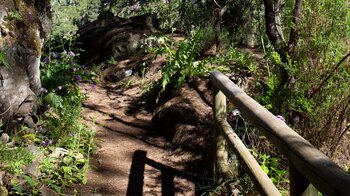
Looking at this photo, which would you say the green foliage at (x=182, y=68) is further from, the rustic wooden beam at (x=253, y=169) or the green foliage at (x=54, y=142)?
the rustic wooden beam at (x=253, y=169)

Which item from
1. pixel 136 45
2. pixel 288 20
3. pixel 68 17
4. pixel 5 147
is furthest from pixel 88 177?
pixel 68 17

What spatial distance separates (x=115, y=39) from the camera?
12.1m

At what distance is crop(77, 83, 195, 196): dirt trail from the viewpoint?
14.5 ft

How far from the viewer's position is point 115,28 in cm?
1325

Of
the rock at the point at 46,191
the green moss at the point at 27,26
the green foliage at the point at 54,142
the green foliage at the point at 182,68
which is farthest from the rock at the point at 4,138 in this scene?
the green foliage at the point at 182,68

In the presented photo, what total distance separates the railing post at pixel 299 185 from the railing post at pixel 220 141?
7.41 feet

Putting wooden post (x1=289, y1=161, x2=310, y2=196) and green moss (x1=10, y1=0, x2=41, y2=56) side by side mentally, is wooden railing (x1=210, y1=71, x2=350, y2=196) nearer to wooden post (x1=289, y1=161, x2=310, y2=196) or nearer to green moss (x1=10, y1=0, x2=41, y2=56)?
wooden post (x1=289, y1=161, x2=310, y2=196)

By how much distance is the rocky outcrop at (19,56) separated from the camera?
470cm

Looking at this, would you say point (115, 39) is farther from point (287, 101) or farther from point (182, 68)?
point (287, 101)

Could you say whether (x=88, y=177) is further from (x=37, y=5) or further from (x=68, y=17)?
(x=68, y=17)

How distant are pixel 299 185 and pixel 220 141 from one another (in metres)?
2.46

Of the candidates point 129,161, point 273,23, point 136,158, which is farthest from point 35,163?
point 273,23

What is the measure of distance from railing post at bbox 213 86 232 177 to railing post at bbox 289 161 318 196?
7.41ft

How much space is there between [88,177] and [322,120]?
2760 millimetres
